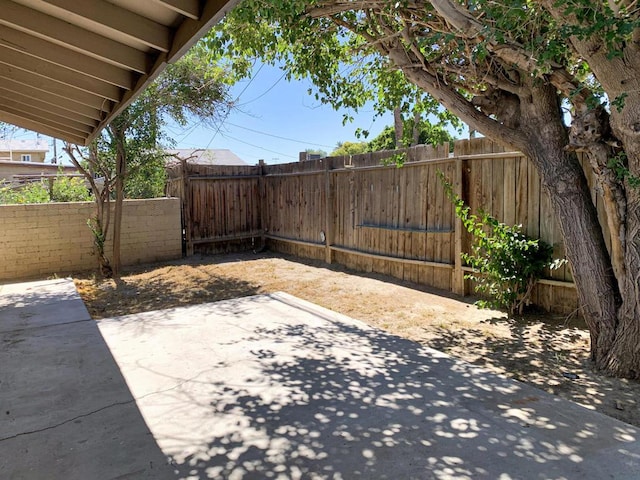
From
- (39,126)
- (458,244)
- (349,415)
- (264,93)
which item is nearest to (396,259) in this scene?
(458,244)

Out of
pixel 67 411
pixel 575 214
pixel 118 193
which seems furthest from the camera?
pixel 118 193

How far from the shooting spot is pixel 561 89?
3.62 meters

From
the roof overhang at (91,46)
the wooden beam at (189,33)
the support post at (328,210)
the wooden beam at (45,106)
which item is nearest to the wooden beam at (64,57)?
the roof overhang at (91,46)

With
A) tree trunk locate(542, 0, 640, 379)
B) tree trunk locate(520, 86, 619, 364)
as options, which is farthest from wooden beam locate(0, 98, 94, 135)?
tree trunk locate(542, 0, 640, 379)

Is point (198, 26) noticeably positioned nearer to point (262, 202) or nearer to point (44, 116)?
point (44, 116)

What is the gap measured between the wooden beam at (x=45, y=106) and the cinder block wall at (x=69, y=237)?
3.09 m

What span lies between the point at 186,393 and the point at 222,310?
2.51 meters

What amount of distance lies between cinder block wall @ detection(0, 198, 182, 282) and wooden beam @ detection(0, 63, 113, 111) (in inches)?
155

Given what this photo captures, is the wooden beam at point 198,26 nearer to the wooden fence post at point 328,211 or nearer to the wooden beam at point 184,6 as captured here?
the wooden beam at point 184,6

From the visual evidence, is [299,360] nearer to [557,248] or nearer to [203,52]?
[557,248]

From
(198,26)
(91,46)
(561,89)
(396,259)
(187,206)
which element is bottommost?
(396,259)

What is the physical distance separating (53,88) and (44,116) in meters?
1.64

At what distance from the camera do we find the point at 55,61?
3.88m

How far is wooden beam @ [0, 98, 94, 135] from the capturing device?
574 centimetres
